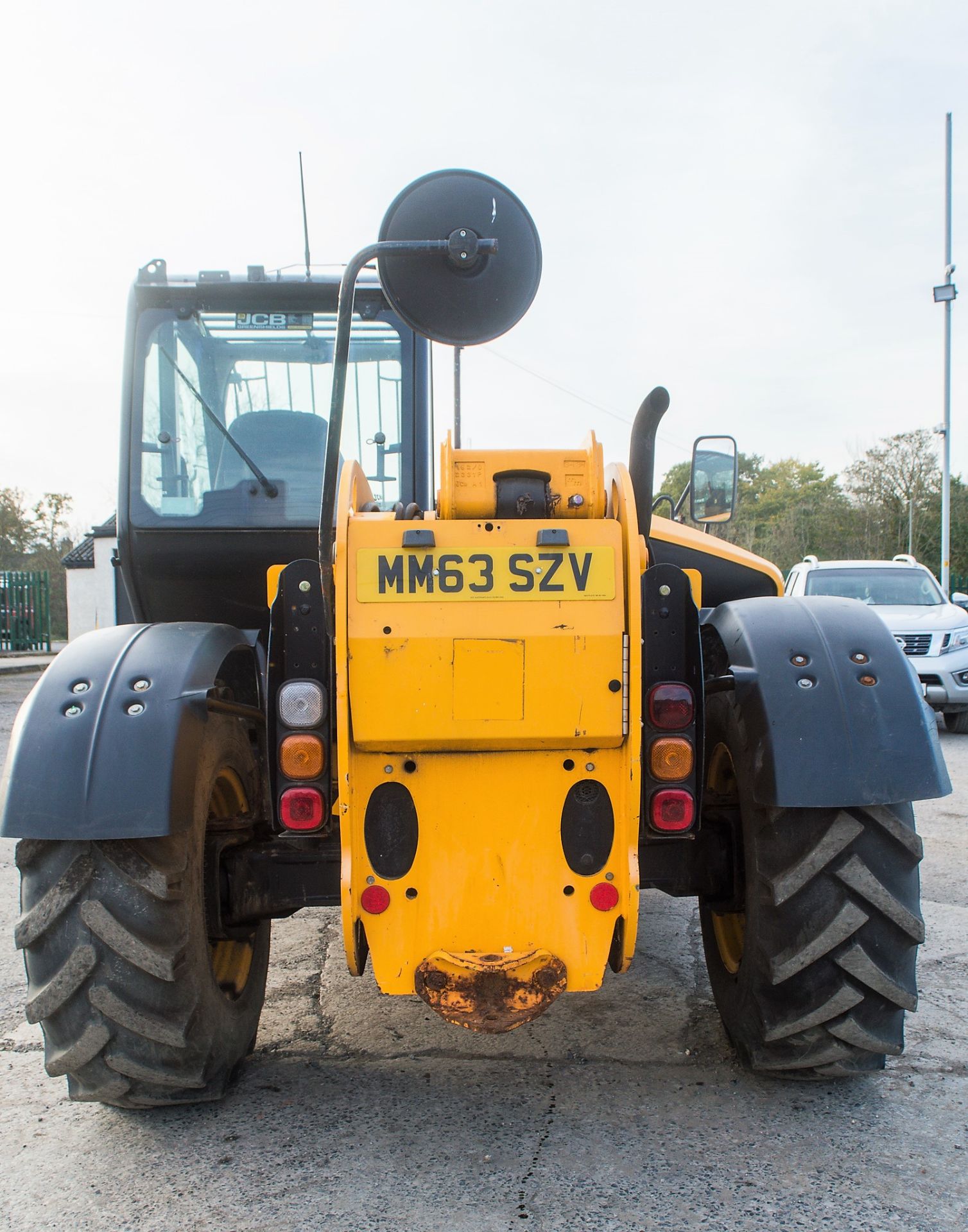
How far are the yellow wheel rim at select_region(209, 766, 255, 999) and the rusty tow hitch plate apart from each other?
2.70 ft

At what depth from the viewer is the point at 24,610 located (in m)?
24.7

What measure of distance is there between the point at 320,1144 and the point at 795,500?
72723mm

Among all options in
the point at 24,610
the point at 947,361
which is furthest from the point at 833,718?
the point at 24,610

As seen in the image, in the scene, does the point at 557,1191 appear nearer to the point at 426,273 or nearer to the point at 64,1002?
the point at 64,1002

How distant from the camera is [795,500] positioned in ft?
233

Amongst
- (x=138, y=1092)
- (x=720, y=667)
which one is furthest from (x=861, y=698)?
(x=138, y=1092)

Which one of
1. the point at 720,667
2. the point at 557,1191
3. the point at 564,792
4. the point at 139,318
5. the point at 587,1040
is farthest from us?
the point at 139,318

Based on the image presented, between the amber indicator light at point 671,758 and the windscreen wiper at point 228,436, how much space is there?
218 cm

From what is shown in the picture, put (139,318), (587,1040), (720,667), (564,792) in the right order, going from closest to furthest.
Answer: (564,792) → (720,667) → (587,1040) → (139,318)

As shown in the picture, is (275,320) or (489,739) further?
(275,320)

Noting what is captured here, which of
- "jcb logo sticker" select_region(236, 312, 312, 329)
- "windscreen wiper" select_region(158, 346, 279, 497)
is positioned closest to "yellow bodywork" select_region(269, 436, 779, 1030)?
"windscreen wiper" select_region(158, 346, 279, 497)

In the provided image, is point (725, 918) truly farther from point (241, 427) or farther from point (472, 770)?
point (241, 427)

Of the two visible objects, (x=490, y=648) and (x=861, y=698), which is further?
(x=861, y=698)

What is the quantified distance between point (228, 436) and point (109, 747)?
1.94 meters
